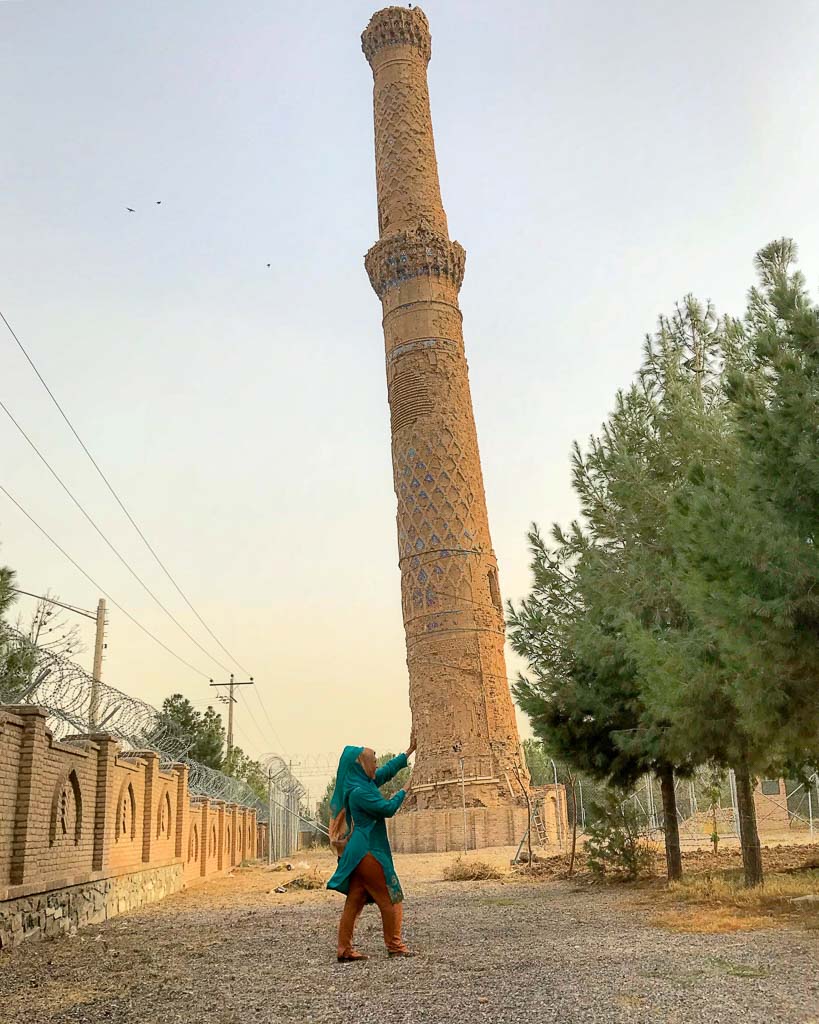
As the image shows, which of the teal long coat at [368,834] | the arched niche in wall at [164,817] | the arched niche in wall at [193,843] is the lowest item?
the arched niche in wall at [193,843]

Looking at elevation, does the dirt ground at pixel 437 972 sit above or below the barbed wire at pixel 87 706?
below

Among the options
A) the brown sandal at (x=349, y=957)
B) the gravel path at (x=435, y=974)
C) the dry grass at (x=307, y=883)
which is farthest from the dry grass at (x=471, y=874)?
the brown sandal at (x=349, y=957)

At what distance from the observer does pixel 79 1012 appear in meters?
5.50

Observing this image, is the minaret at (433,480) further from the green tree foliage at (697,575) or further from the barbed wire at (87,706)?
the green tree foliage at (697,575)

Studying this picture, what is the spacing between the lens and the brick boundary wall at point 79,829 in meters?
8.78

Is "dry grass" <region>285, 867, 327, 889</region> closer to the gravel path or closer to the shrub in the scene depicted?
the shrub

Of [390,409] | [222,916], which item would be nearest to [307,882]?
[222,916]

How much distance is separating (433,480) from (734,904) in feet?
63.3

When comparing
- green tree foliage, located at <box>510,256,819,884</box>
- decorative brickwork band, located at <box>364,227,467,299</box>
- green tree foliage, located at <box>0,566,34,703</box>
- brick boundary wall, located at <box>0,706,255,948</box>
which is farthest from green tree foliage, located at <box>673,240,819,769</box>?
decorative brickwork band, located at <box>364,227,467,299</box>

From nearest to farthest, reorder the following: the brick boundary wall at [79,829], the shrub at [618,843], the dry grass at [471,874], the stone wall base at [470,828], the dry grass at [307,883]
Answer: the brick boundary wall at [79,829]
the shrub at [618,843]
the dry grass at [307,883]
the dry grass at [471,874]
the stone wall base at [470,828]

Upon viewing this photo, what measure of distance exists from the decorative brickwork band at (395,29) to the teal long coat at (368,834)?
3272 cm

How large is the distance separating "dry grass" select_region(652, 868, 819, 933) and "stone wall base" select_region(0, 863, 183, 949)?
5.84 metres

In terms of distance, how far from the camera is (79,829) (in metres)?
10.8

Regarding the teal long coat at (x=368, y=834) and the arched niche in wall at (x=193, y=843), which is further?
the arched niche in wall at (x=193, y=843)
